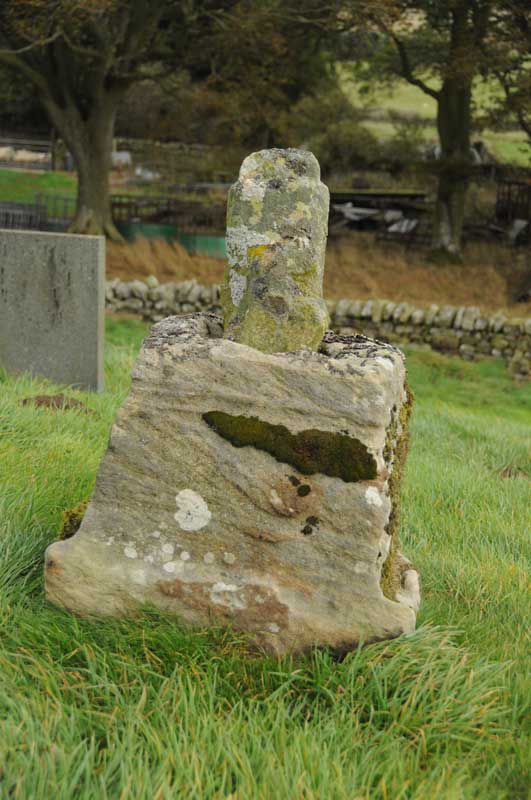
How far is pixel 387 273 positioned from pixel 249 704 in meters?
17.3

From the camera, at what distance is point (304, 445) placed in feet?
10.4

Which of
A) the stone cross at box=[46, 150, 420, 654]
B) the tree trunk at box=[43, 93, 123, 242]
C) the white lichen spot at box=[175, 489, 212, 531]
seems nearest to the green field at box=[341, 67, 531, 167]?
the tree trunk at box=[43, 93, 123, 242]

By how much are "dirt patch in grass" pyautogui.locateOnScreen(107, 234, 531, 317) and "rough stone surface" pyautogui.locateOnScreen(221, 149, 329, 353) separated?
43.0 ft

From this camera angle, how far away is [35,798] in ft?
7.41

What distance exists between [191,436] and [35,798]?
1.44 metres

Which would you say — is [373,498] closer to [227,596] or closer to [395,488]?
[395,488]

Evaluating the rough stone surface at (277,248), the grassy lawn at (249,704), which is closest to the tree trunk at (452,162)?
the rough stone surface at (277,248)

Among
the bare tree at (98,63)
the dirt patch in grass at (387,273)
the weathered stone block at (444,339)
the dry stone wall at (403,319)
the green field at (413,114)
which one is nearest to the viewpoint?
the dry stone wall at (403,319)

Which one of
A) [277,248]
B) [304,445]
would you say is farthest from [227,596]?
[277,248]

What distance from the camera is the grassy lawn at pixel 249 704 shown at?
2.39m

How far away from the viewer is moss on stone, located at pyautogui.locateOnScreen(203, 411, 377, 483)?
10.2 feet

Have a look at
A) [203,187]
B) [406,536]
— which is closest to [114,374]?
[406,536]

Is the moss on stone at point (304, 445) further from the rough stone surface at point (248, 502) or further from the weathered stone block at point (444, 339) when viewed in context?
the weathered stone block at point (444, 339)

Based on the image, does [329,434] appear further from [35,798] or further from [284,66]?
[284,66]
